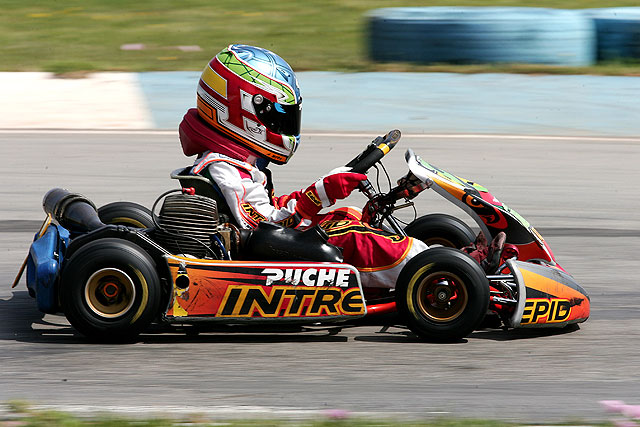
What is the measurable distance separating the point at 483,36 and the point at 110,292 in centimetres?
821

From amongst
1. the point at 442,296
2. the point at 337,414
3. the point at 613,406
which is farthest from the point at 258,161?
the point at 613,406

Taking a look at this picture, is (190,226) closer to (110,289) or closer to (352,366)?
(110,289)

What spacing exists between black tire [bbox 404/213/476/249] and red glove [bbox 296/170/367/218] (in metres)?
0.83

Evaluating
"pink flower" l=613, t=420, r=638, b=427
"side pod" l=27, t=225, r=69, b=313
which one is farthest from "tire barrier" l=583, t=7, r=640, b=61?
"pink flower" l=613, t=420, r=638, b=427

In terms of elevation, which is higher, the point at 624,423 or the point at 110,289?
the point at 110,289

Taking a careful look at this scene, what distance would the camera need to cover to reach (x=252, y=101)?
188 inches

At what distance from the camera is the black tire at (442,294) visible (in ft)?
14.2

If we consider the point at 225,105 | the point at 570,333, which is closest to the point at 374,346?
the point at 570,333

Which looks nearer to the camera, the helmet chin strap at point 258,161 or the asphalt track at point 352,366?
the asphalt track at point 352,366

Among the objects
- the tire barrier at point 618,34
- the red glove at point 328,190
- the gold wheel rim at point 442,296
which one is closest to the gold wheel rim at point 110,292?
the red glove at point 328,190

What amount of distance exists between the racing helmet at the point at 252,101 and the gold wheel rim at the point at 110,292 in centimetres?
93

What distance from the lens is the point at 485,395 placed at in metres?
3.88

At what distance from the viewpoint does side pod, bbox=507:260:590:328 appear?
4.47 meters

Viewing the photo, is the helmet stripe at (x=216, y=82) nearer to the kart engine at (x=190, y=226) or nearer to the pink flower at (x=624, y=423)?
the kart engine at (x=190, y=226)
